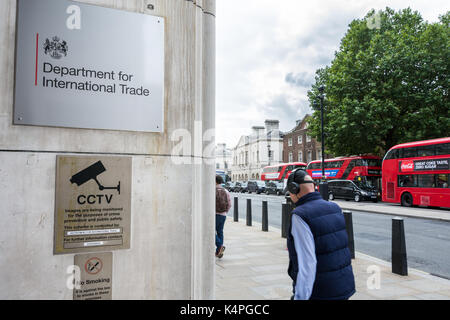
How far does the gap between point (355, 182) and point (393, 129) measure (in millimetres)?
5153

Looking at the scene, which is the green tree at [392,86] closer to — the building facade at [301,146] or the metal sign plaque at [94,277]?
the metal sign plaque at [94,277]

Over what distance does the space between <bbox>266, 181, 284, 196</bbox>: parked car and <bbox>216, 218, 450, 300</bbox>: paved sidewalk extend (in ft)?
96.8

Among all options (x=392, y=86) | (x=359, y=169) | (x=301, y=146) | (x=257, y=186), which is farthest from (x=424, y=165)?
(x=301, y=146)

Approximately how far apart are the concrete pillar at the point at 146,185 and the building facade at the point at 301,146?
176 feet

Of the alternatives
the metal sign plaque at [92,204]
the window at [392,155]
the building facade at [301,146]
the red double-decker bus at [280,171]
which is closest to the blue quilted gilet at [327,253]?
the metal sign plaque at [92,204]

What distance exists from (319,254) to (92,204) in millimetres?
1526

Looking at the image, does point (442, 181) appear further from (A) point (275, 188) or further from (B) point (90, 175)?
(A) point (275, 188)

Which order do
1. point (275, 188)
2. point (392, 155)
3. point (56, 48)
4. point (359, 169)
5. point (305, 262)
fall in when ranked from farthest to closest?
point (275, 188) → point (359, 169) → point (392, 155) → point (305, 262) → point (56, 48)

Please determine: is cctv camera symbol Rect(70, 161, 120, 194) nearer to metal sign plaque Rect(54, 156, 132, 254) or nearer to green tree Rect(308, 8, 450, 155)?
metal sign plaque Rect(54, 156, 132, 254)

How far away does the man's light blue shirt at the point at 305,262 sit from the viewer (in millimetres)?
2240

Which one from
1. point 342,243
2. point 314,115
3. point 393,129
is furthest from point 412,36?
point 342,243

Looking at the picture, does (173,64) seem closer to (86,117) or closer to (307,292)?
(86,117)

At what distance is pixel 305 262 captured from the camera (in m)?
2.26
